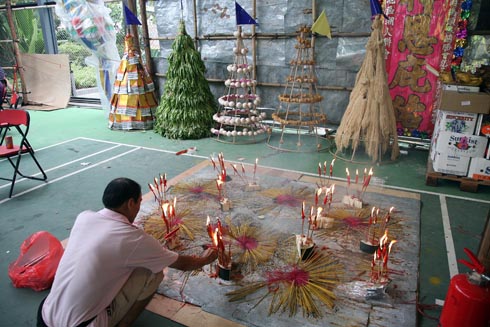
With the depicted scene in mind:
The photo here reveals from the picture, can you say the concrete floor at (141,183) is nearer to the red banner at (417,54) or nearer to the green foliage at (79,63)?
the red banner at (417,54)

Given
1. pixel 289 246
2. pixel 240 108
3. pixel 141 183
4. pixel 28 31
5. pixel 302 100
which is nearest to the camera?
pixel 289 246

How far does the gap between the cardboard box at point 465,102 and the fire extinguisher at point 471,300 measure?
8.33ft

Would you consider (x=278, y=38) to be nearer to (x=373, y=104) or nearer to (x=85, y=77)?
(x=373, y=104)

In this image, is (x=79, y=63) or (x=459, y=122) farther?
(x=79, y=63)

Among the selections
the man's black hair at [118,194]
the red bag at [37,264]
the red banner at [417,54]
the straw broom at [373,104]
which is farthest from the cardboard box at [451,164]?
the red bag at [37,264]

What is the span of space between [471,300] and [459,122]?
2719mm

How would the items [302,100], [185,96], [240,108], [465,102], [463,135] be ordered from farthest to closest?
[185,96], [240,108], [302,100], [463,135], [465,102]

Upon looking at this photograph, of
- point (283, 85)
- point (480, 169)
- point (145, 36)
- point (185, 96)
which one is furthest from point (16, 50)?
point (480, 169)

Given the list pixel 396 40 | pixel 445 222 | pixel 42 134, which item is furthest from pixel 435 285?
pixel 42 134

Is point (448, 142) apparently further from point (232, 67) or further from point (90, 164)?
point (90, 164)

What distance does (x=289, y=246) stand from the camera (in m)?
2.94

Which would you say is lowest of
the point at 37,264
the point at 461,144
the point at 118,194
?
the point at 37,264

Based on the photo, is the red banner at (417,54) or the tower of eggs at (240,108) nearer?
the red banner at (417,54)

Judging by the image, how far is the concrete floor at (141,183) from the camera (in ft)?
8.47
